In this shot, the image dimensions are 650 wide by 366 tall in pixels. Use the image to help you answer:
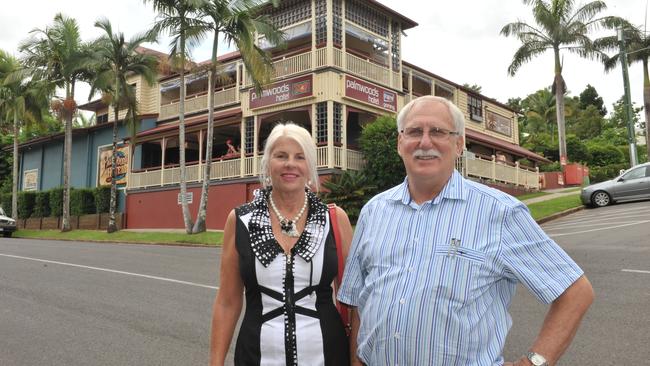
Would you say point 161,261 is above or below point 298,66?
below

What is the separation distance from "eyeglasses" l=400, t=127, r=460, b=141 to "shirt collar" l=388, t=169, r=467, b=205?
0.16 metres

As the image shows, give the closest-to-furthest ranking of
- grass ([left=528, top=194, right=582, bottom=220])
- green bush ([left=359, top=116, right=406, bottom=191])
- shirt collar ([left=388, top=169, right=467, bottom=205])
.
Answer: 1. shirt collar ([left=388, top=169, right=467, bottom=205])
2. grass ([left=528, top=194, right=582, bottom=220])
3. green bush ([left=359, top=116, right=406, bottom=191])

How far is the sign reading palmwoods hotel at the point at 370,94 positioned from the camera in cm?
2009

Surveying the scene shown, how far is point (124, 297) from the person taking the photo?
25.4 ft

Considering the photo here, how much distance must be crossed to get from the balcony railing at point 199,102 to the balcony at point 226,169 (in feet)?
10.8

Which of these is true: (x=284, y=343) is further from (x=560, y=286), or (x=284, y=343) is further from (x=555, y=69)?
(x=555, y=69)

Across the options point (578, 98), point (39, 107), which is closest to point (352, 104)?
point (39, 107)

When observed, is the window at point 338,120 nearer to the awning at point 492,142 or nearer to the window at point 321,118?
the window at point 321,118

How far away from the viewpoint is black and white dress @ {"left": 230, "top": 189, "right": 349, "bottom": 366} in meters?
2.20

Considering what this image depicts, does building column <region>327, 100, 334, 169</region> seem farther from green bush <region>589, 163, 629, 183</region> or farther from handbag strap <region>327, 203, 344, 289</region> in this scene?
green bush <region>589, 163, 629, 183</region>

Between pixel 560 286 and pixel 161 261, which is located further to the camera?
pixel 161 261

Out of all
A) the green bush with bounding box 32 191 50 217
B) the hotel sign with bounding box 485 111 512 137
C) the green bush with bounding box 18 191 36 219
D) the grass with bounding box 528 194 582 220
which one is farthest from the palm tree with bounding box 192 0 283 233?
the green bush with bounding box 18 191 36 219

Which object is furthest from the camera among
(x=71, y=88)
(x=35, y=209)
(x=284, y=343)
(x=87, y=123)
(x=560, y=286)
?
(x=87, y=123)

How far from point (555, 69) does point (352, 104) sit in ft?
57.0
